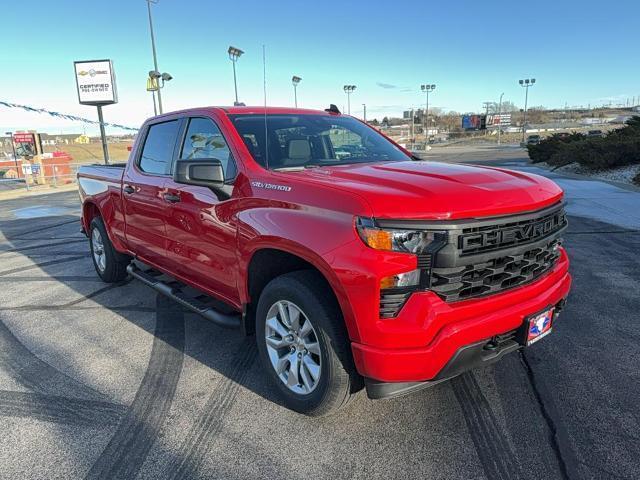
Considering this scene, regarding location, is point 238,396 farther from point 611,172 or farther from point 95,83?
point 95,83

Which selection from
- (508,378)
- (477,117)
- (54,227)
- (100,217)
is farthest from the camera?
(477,117)

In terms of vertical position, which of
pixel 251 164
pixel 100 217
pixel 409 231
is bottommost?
pixel 100 217

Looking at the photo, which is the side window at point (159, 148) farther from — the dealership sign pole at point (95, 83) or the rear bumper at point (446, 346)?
the dealership sign pole at point (95, 83)

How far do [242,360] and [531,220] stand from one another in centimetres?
238

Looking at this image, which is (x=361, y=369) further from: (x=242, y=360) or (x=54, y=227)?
(x=54, y=227)

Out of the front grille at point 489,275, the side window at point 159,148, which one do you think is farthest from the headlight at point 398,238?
the side window at point 159,148

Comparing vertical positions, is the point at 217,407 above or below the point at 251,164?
Result: below

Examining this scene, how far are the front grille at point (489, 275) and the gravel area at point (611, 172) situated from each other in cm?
1331

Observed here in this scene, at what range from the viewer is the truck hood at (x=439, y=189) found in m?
2.41

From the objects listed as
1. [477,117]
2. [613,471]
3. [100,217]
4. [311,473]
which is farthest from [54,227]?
[477,117]

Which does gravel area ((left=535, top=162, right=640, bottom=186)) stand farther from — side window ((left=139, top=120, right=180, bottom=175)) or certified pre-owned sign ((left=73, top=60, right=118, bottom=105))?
certified pre-owned sign ((left=73, top=60, right=118, bottom=105))

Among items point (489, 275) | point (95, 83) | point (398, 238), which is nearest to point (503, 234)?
point (489, 275)

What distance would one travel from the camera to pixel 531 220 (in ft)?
8.91

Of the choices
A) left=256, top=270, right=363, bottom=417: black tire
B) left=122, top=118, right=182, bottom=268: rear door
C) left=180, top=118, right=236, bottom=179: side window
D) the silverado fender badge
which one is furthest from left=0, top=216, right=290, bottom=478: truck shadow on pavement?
left=180, top=118, right=236, bottom=179: side window
